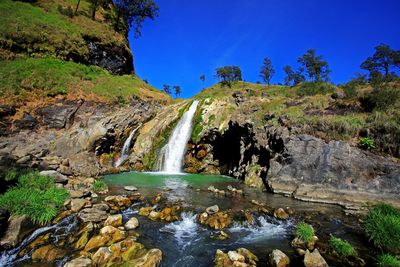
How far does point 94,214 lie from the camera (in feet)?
33.1

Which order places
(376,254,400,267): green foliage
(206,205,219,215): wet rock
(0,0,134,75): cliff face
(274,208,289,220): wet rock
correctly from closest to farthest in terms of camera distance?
(376,254,400,267): green foliage, (274,208,289,220): wet rock, (206,205,219,215): wet rock, (0,0,134,75): cliff face

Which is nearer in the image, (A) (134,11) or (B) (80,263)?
(B) (80,263)

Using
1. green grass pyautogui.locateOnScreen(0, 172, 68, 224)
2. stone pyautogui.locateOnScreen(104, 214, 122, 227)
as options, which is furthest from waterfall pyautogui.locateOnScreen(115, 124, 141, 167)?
stone pyautogui.locateOnScreen(104, 214, 122, 227)

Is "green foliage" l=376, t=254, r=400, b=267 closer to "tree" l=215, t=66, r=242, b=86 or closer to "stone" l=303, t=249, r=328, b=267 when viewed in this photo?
"stone" l=303, t=249, r=328, b=267

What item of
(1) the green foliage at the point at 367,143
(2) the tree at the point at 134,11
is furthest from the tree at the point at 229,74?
(1) the green foliage at the point at 367,143

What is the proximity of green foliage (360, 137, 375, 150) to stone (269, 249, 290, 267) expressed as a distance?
1306 centimetres

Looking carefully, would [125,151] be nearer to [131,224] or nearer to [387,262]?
[131,224]

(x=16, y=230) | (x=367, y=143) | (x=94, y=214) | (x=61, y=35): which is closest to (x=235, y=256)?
(x=94, y=214)

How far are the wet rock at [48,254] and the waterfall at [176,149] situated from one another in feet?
60.7

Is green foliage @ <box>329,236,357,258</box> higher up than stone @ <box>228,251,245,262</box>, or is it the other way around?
green foliage @ <box>329,236,357,258</box>

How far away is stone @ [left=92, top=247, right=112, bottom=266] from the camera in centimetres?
684

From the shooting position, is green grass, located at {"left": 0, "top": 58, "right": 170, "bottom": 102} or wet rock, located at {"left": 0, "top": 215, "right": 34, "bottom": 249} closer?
wet rock, located at {"left": 0, "top": 215, "right": 34, "bottom": 249}

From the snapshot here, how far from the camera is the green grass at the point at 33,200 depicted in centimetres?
931

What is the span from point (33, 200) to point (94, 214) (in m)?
Result: 2.58
